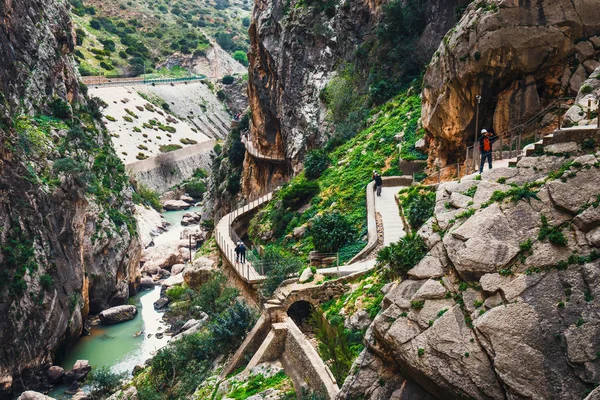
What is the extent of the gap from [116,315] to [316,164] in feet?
57.8

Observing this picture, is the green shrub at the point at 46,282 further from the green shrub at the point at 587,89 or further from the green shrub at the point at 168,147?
the green shrub at the point at 168,147

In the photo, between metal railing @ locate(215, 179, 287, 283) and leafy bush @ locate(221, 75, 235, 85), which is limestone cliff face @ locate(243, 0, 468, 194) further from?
leafy bush @ locate(221, 75, 235, 85)

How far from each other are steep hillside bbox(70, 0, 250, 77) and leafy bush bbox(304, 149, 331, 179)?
231 feet

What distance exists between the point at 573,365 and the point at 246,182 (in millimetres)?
48486

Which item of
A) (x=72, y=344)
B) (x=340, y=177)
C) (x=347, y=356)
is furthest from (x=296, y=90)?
(x=347, y=356)

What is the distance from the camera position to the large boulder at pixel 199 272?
3110 centimetres

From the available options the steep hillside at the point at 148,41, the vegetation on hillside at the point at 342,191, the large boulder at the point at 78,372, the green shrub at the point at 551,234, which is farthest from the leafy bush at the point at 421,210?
the steep hillside at the point at 148,41

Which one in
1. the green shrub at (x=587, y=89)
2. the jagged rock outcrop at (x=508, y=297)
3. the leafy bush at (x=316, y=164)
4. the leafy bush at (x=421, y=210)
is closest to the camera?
the jagged rock outcrop at (x=508, y=297)

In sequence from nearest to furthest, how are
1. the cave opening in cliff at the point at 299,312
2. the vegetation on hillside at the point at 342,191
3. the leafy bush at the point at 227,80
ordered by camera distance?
the cave opening in cliff at the point at 299,312, the vegetation on hillside at the point at 342,191, the leafy bush at the point at 227,80

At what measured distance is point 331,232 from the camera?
25.0 m

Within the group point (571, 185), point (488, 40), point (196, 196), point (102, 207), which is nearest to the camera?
point (571, 185)

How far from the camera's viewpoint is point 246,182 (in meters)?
56.9

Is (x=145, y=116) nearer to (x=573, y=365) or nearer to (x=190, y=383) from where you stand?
(x=190, y=383)

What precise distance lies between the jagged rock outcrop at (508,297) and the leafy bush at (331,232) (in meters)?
11.0
